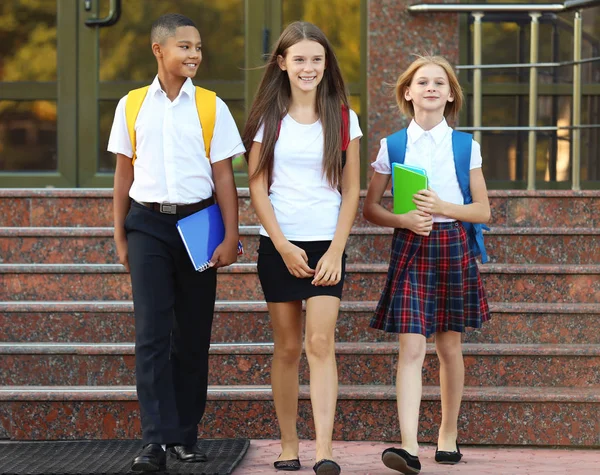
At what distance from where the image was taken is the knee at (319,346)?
4.34m

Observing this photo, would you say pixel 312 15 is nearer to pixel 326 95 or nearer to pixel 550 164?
pixel 550 164

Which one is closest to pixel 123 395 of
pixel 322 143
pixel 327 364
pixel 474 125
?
pixel 327 364

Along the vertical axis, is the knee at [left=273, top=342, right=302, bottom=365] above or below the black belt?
below

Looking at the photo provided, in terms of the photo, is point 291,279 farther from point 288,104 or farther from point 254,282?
point 254,282

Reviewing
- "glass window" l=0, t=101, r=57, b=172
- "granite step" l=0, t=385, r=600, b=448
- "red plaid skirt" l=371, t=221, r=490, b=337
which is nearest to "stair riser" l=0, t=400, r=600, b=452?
"granite step" l=0, t=385, r=600, b=448

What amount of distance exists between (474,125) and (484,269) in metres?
1.53

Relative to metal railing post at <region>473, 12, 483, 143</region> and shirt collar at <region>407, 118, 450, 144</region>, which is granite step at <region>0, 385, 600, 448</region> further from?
metal railing post at <region>473, 12, 483, 143</region>

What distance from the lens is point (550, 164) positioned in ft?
24.1

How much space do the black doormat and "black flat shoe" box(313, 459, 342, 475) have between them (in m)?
0.37

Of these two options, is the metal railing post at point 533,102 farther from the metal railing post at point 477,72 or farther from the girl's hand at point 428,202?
the girl's hand at point 428,202

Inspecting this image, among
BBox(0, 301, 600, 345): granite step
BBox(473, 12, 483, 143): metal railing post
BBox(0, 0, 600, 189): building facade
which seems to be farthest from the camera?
BBox(0, 0, 600, 189): building facade

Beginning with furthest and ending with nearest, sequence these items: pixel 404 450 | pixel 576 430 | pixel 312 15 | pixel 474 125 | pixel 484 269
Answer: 1. pixel 312 15
2. pixel 474 125
3. pixel 484 269
4. pixel 576 430
5. pixel 404 450

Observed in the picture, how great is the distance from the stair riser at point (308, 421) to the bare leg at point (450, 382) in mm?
338

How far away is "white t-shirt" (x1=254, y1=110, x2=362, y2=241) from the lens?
4.38 meters
